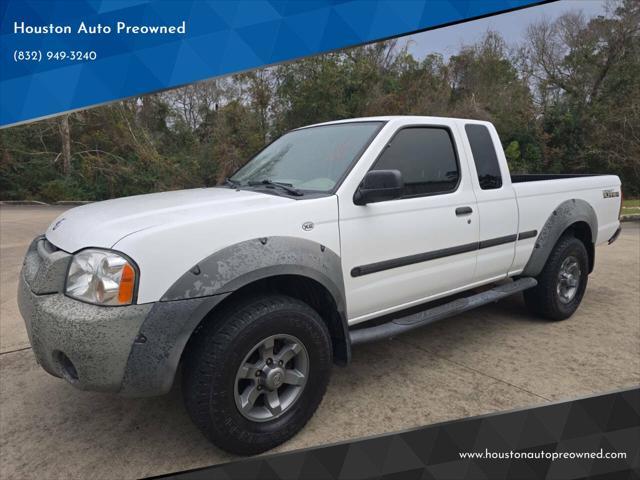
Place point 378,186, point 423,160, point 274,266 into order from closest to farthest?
point 274,266 < point 378,186 < point 423,160

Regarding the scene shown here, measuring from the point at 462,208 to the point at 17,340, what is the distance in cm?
408

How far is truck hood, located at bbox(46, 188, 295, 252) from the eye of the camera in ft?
7.00

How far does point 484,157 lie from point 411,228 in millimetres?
1207

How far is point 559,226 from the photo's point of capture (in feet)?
13.3

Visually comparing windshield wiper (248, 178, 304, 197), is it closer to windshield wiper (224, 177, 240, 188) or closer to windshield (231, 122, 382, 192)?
windshield (231, 122, 382, 192)

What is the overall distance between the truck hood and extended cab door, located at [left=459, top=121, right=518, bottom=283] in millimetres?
1745

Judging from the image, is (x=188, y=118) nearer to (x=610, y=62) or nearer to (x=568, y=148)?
(x=568, y=148)

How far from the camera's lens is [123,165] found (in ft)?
68.0

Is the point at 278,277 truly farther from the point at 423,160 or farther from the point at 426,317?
the point at 423,160

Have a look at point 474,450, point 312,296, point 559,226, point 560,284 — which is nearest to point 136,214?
point 312,296

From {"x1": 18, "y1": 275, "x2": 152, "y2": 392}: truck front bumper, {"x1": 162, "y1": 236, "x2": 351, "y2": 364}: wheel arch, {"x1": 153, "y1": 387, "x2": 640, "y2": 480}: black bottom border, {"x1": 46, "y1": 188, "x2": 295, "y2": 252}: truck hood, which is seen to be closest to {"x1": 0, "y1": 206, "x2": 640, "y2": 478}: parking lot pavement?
{"x1": 153, "y1": 387, "x2": 640, "y2": 480}: black bottom border

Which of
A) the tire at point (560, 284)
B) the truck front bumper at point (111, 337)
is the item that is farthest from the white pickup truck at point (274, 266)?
→ the tire at point (560, 284)

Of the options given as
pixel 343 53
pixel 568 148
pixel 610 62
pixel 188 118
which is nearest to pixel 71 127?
pixel 188 118

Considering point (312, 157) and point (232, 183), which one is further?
point (232, 183)
